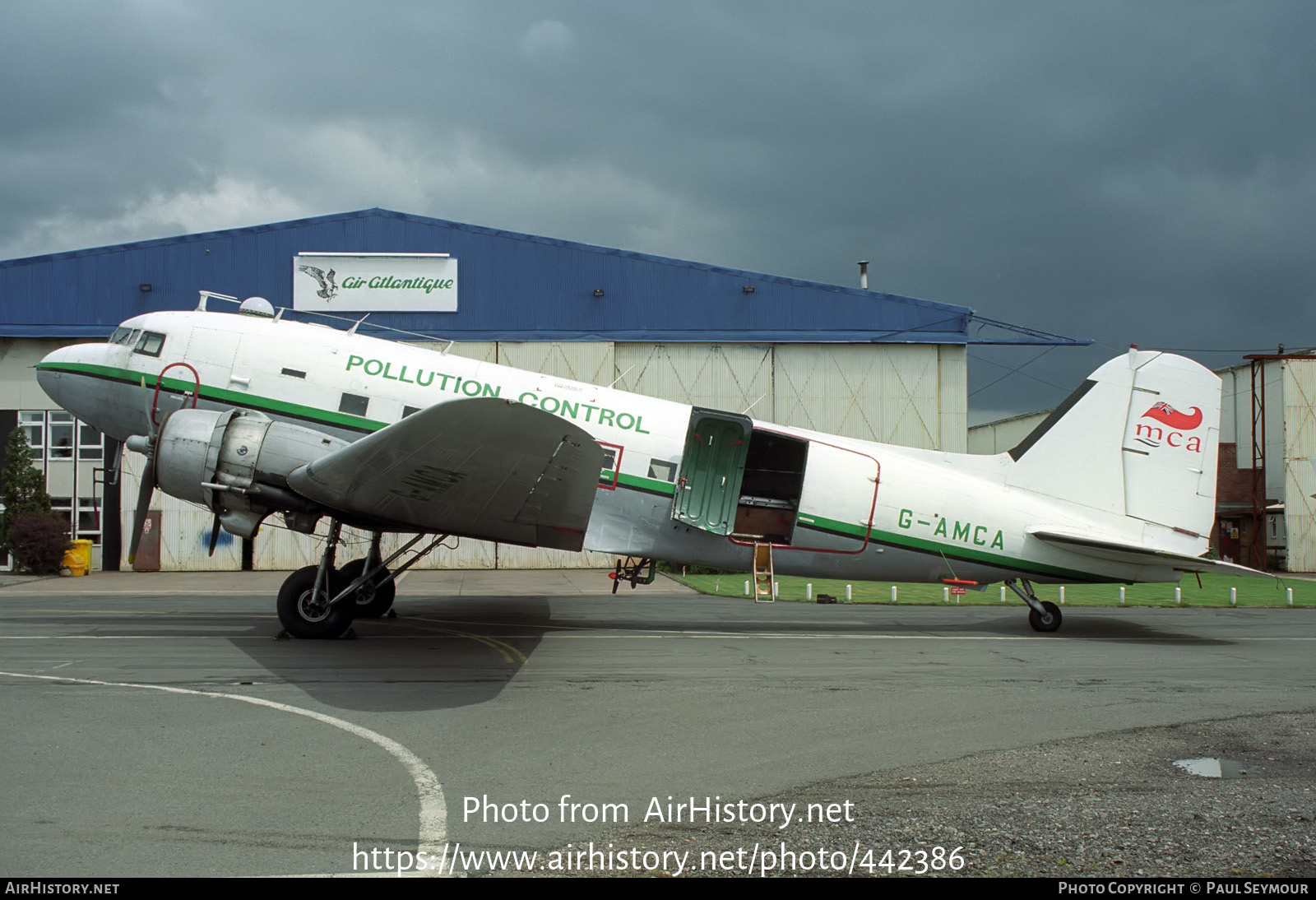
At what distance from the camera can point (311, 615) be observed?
35.6 feet

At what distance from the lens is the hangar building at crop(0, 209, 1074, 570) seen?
1006 inches

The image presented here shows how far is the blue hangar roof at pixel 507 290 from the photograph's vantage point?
2566 centimetres

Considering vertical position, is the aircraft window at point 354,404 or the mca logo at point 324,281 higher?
the mca logo at point 324,281

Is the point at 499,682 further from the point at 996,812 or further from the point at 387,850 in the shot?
the point at 996,812

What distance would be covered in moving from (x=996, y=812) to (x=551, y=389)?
8.46m

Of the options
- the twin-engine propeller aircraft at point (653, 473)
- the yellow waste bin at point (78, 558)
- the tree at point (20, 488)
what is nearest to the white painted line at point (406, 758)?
the twin-engine propeller aircraft at point (653, 473)

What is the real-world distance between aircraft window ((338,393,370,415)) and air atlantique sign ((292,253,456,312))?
624 inches

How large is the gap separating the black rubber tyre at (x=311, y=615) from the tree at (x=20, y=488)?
17067 mm

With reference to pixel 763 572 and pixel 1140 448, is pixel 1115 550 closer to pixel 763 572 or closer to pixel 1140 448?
pixel 1140 448

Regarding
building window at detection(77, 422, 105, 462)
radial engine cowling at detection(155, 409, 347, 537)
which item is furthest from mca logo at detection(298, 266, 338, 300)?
radial engine cowling at detection(155, 409, 347, 537)

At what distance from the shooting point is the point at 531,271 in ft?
89.0

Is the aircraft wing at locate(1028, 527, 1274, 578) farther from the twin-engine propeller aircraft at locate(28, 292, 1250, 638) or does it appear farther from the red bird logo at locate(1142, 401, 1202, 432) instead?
the red bird logo at locate(1142, 401, 1202, 432)

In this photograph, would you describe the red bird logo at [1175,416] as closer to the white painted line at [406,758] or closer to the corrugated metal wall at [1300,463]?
the white painted line at [406,758]

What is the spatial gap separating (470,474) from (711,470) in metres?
4.22
